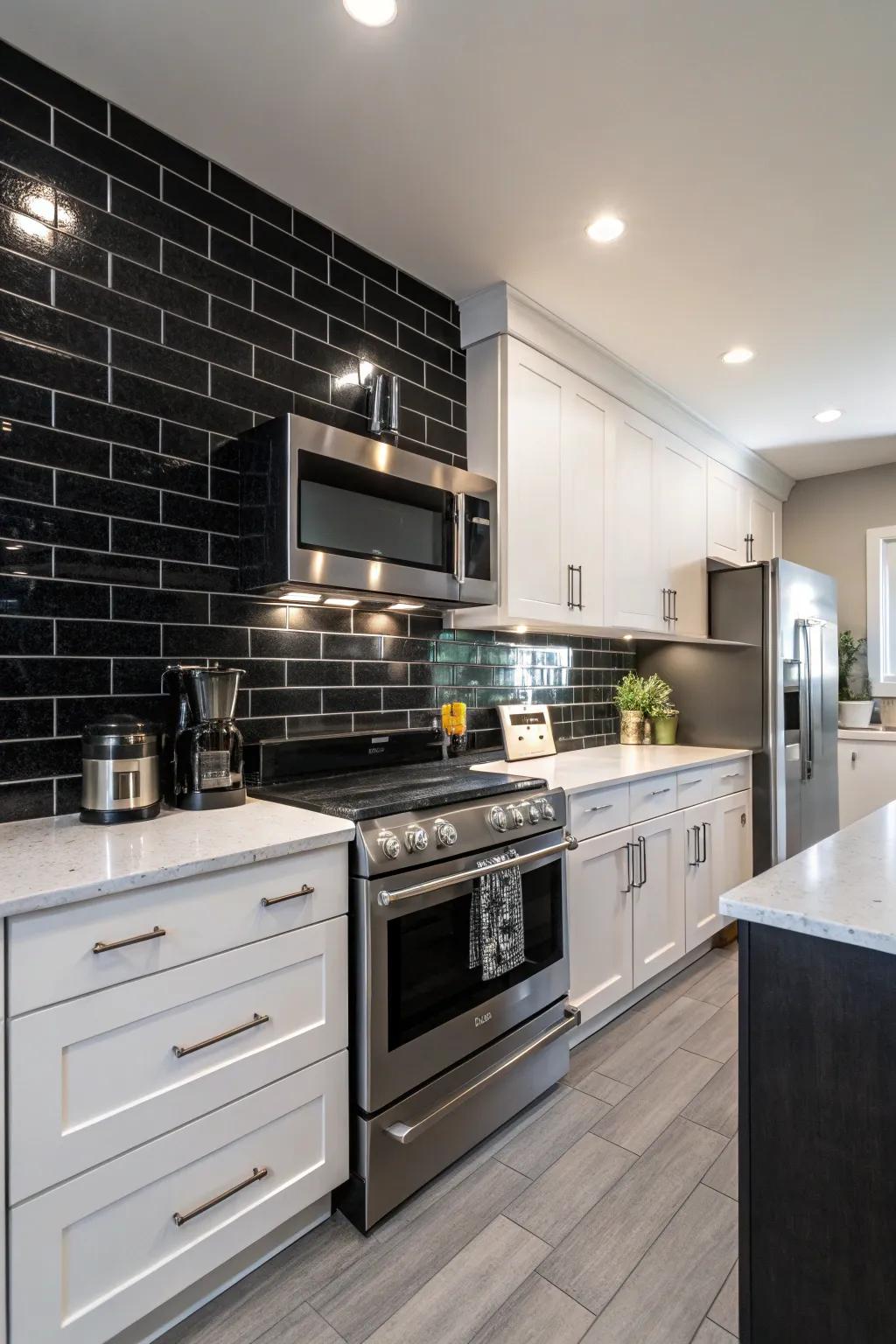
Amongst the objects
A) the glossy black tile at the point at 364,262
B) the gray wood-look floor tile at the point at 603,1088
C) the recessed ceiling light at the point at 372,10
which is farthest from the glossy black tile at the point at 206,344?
the gray wood-look floor tile at the point at 603,1088

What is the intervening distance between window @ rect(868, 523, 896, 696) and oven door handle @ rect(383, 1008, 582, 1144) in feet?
11.7

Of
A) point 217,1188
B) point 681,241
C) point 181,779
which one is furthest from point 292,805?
point 681,241

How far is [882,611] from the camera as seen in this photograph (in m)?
4.56

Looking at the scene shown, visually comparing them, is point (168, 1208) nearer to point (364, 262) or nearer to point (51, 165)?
point (51, 165)

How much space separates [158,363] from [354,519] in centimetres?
64

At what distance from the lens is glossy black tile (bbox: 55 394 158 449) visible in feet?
5.43

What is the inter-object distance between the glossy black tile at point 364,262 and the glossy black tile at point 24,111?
856 millimetres

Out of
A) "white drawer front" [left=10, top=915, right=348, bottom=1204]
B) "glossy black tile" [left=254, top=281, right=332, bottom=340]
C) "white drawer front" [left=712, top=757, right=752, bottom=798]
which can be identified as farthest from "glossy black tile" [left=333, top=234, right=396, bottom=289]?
"white drawer front" [left=712, top=757, right=752, bottom=798]

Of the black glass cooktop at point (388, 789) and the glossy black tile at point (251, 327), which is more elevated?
the glossy black tile at point (251, 327)

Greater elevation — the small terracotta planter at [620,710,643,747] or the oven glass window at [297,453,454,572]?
the oven glass window at [297,453,454,572]

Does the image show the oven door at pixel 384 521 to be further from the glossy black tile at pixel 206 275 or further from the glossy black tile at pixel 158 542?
the glossy black tile at pixel 206 275

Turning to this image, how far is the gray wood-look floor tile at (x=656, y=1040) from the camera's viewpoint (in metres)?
2.24

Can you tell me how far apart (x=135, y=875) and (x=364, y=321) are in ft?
6.32

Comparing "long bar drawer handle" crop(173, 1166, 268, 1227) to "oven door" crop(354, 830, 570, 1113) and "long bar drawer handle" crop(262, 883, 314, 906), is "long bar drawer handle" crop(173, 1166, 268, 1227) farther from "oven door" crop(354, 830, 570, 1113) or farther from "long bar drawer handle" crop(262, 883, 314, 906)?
"long bar drawer handle" crop(262, 883, 314, 906)
